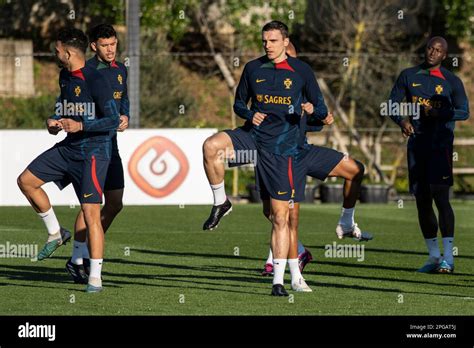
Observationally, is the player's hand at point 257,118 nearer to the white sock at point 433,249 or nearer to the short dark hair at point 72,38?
the short dark hair at point 72,38

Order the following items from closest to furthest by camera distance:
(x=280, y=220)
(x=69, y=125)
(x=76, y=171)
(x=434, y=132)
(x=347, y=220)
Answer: (x=69, y=125)
(x=280, y=220)
(x=76, y=171)
(x=347, y=220)
(x=434, y=132)

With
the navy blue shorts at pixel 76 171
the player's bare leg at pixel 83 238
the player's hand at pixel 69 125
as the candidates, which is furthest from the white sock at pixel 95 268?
the player's hand at pixel 69 125

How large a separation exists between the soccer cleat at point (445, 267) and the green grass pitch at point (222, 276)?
0.13 meters

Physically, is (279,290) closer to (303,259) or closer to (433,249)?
(303,259)

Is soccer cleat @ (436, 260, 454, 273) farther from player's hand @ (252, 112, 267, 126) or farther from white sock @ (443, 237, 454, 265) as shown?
player's hand @ (252, 112, 267, 126)

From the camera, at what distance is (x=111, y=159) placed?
12266 mm

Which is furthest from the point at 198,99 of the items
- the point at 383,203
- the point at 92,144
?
the point at 92,144

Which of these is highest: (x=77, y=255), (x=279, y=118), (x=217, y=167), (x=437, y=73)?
(x=437, y=73)

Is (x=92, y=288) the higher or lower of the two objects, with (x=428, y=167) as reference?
lower

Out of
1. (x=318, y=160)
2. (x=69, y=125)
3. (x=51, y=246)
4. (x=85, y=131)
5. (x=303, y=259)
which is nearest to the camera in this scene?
(x=69, y=125)

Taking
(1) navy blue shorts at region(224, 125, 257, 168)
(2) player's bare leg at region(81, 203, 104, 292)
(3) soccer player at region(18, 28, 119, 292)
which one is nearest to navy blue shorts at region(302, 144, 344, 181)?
(1) navy blue shorts at region(224, 125, 257, 168)

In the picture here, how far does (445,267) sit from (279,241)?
9.73ft

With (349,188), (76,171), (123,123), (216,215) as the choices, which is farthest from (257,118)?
(349,188)
